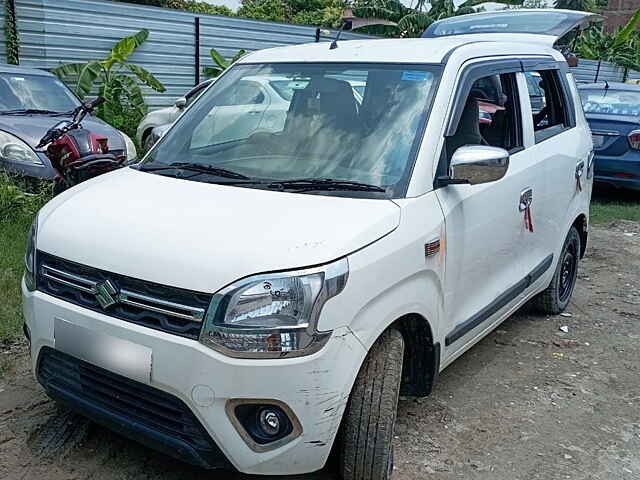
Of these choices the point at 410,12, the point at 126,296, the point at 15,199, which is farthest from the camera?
the point at 410,12

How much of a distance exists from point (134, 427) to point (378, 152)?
1.62m

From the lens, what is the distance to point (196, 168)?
3467 mm

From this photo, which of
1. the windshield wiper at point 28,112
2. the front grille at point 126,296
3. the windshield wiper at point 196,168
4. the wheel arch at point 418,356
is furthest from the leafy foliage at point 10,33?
the wheel arch at point 418,356

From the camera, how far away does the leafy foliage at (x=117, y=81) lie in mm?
10812

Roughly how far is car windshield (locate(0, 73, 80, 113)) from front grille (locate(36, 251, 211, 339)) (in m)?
5.26

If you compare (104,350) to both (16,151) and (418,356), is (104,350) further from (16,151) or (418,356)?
(16,151)

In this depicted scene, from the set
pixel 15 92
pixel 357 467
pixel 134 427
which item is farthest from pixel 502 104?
pixel 15 92

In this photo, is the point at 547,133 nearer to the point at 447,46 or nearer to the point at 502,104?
the point at 502,104

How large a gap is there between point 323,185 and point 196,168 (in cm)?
73

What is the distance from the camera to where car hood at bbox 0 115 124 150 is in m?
6.77

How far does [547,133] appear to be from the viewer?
4625 millimetres

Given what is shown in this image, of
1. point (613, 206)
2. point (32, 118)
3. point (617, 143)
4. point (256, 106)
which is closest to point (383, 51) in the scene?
point (256, 106)

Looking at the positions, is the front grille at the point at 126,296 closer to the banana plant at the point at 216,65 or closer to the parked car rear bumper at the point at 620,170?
the parked car rear bumper at the point at 620,170

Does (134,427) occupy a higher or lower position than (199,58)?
lower
